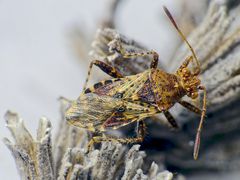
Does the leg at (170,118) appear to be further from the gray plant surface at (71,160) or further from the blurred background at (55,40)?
the blurred background at (55,40)

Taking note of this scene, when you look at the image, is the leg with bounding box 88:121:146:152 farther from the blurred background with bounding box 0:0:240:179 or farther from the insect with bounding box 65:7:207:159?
the blurred background with bounding box 0:0:240:179

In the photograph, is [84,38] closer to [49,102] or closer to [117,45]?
[49,102]

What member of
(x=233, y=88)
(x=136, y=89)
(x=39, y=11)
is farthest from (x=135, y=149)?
(x=39, y=11)

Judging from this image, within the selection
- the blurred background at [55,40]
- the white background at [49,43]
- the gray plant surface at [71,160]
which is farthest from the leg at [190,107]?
the white background at [49,43]

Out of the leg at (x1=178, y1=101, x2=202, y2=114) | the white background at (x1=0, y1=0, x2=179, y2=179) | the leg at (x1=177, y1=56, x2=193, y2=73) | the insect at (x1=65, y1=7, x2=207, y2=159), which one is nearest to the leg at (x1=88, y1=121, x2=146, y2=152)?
the insect at (x1=65, y1=7, x2=207, y2=159)

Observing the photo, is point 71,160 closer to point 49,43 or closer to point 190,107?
point 190,107
